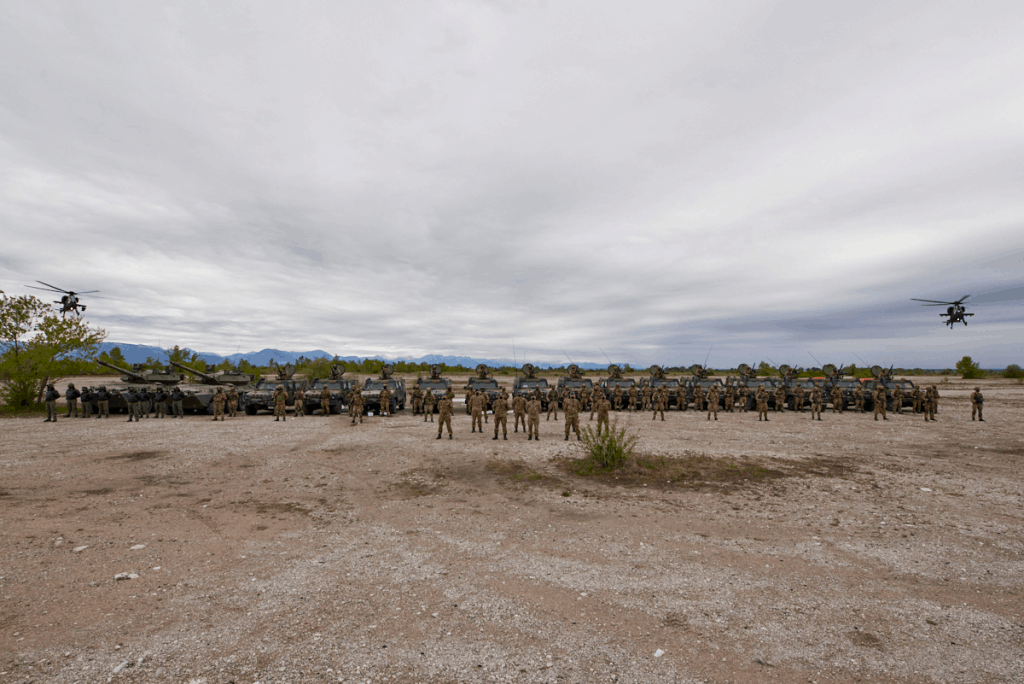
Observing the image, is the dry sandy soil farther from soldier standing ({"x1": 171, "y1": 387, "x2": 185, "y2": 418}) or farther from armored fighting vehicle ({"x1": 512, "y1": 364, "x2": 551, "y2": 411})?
armored fighting vehicle ({"x1": 512, "y1": 364, "x2": 551, "y2": 411})

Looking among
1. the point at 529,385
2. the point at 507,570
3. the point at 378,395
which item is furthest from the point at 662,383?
the point at 507,570

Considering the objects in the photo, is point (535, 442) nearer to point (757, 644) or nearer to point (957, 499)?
point (957, 499)

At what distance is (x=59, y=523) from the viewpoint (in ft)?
22.3

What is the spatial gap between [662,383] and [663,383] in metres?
0.51

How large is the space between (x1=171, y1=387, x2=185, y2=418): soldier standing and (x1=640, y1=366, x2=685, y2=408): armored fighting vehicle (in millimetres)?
21595

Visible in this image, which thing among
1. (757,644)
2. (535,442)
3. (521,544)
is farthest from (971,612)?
(535,442)

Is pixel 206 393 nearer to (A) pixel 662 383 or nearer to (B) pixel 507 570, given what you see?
(B) pixel 507 570

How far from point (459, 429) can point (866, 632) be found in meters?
13.9

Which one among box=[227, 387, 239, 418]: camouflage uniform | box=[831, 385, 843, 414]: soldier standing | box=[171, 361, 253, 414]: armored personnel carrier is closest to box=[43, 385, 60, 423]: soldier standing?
box=[171, 361, 253, 414]: armored personnel carrier

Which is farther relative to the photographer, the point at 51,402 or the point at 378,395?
the point at 378,395

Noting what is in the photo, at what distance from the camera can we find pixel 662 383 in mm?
26469

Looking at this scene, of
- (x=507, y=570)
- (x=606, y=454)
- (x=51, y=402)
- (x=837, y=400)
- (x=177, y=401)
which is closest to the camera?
A: (x=507, y=570)

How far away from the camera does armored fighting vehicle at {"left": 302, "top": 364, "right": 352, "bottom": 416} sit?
2198 centimetres

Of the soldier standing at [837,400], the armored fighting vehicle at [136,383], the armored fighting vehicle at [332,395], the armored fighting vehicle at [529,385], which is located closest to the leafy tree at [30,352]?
the armored fighting vehicle at [136,383]
